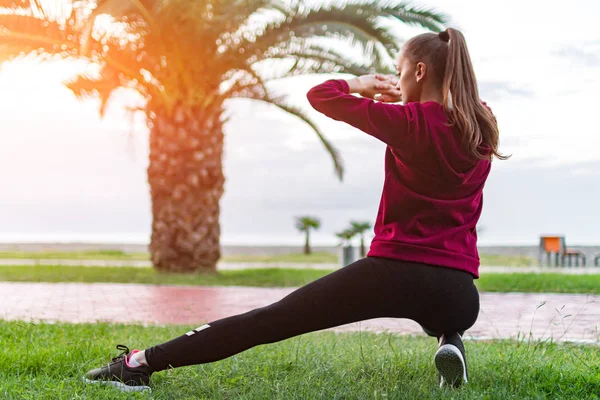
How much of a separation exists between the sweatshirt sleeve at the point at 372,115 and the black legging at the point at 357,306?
0.54 m

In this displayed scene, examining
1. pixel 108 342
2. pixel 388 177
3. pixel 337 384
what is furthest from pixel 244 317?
pixel 108 342

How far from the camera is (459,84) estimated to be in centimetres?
285

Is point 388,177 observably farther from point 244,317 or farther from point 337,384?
point 337,384

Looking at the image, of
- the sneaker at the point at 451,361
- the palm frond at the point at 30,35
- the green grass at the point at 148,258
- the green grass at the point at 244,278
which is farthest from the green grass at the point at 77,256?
the sneaker at the point at 451,361

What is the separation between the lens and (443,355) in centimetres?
320

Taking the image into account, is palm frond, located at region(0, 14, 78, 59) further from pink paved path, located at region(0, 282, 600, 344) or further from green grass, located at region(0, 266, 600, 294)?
green grass, located at region(0, 266, 600, 294)

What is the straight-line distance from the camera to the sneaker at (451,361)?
320 cm

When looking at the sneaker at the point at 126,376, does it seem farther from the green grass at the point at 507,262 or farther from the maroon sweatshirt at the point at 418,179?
the green grass at the point at 507,262

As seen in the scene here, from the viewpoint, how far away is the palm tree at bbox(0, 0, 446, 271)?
35.2 feet

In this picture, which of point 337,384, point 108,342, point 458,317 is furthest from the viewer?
point 108,342

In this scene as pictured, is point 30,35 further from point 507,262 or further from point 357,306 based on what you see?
point 507,262

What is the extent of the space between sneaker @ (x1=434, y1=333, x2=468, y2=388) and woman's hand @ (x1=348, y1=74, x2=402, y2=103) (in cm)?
117

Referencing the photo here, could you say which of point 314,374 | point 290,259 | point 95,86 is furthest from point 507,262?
point 314,374

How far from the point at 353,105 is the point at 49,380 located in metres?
2.23
